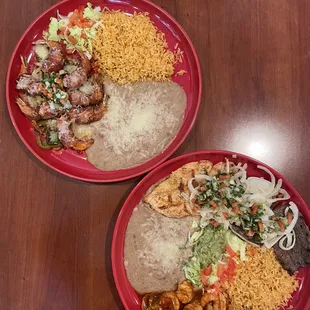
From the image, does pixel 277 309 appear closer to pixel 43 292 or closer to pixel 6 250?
pixel 43 292

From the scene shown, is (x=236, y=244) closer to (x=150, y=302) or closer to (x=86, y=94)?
(x=150, y=302)

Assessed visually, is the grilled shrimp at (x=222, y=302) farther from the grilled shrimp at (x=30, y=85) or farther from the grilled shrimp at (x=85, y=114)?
the grilled shrimp at (x=30, y=85)

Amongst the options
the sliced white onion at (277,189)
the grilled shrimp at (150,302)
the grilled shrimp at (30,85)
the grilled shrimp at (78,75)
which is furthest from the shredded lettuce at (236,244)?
the grilled shrimp at (30,85)

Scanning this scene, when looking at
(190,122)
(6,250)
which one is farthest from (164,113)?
(6,250)

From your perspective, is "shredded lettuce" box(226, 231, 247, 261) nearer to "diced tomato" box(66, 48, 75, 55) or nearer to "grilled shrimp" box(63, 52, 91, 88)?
"grilled shrimp" box(63, 52, 91, 88)

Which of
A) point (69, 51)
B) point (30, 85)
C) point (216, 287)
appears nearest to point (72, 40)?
point (69, 51)

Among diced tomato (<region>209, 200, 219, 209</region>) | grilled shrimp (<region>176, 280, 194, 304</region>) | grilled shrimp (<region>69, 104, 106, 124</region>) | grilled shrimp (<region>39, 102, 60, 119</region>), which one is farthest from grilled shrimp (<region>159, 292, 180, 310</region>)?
grilled shrimp (<region>39, 102, 60, 119</region>)

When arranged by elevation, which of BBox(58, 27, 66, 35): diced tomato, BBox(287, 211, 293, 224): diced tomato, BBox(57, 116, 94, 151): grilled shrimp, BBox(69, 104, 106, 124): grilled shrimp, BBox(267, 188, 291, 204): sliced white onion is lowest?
BBox(287, 211, 293, 224): diced tomato
